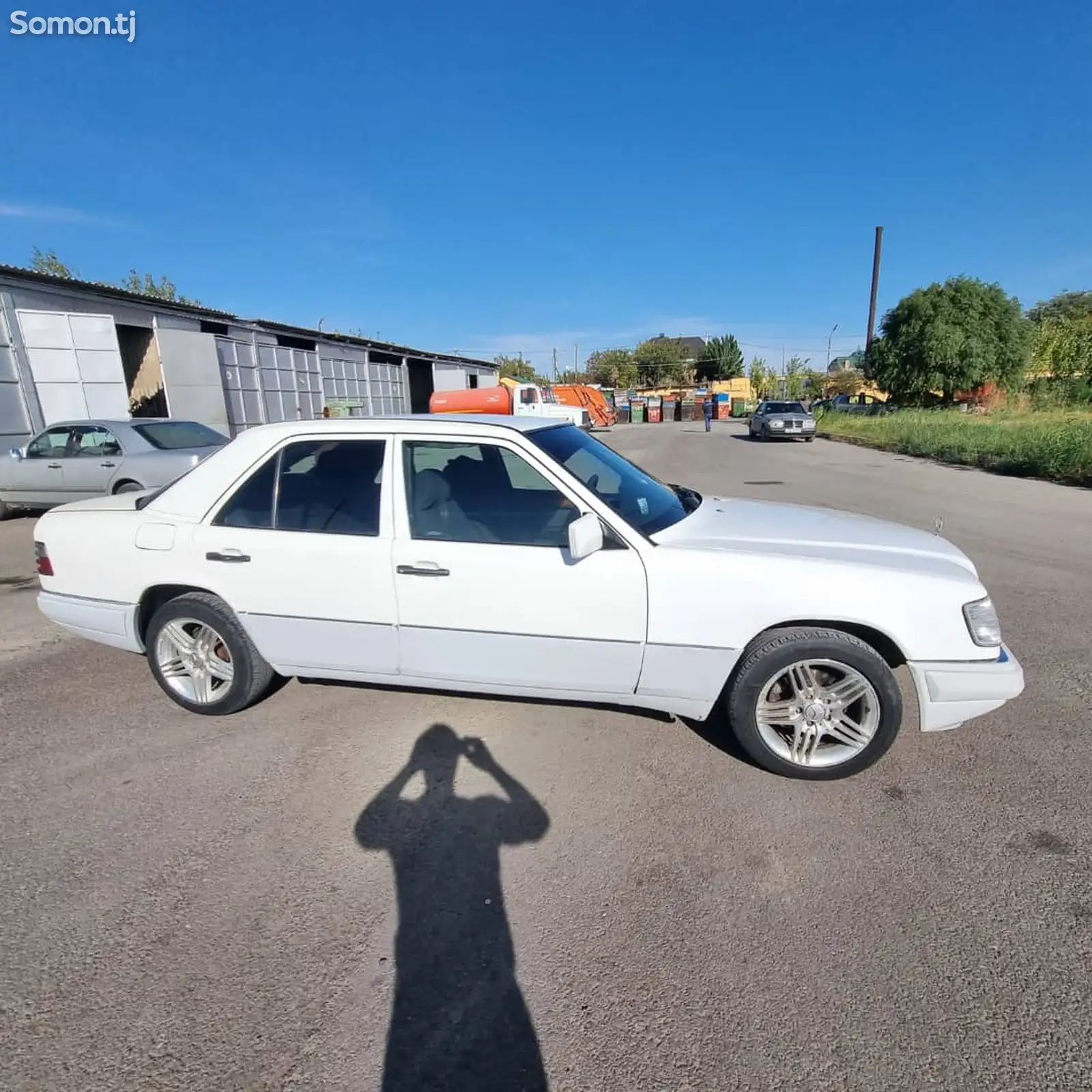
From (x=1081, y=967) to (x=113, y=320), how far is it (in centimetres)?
1829

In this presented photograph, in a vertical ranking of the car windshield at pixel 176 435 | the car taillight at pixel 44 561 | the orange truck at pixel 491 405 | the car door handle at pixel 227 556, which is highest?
the orange truck at pixel 491 405

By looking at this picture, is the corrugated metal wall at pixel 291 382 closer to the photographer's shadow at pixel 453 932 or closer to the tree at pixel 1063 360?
the photographer's shadow at pixel 453 932

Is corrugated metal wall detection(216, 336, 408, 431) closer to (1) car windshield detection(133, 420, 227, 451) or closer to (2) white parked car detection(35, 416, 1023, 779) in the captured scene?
(1) car windshield detection(133, 420, 227, 451)

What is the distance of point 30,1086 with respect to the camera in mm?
1578

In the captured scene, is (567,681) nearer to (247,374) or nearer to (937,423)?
(247,374)

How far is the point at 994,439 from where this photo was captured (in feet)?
50.6

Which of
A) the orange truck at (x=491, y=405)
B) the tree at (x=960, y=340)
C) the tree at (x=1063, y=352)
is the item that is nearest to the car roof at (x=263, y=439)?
the orange truck at (x=491, y=405)

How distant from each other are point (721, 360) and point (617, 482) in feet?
268

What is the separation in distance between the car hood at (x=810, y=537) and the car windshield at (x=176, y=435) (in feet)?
25.7

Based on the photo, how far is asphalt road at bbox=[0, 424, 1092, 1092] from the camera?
1.67 meters

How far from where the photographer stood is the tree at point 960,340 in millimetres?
28594

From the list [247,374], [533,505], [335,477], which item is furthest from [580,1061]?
[247,374]

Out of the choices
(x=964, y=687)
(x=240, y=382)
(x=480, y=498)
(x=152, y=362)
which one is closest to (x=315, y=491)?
(x=480, y=498)

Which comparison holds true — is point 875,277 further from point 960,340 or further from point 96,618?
point 96,618
